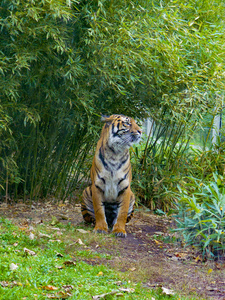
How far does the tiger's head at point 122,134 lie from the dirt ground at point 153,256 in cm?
98

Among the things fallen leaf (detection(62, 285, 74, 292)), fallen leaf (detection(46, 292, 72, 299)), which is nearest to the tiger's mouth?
fallen leaf (detection(62, 285, 74, 292))

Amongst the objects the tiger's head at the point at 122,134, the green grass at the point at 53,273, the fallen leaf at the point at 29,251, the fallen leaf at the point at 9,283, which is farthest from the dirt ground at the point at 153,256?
the tiger's head at the point at 122,134

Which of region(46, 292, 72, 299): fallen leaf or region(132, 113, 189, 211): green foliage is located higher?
region(132, 113, 189, 211): green foliage

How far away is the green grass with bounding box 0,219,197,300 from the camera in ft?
8.87

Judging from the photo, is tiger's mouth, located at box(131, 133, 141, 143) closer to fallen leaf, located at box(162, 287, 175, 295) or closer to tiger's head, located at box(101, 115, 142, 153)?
tiger's head, located at box(101, 115, 142, 153)

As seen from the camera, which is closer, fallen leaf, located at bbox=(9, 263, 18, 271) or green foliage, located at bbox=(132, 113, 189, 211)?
fallen leaf, located at bbox=(9, 263, 18, 271)

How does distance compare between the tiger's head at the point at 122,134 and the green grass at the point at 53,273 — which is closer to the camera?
the green grass at the point at 53,273

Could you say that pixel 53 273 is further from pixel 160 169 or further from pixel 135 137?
pixel 160 169

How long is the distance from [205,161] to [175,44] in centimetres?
188

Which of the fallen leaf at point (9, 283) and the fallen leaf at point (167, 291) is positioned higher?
the fallen leaf at point (167, 291)

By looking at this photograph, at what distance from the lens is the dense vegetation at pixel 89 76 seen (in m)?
4.30

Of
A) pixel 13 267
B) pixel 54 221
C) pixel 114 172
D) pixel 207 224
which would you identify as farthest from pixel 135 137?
pixel 13 267

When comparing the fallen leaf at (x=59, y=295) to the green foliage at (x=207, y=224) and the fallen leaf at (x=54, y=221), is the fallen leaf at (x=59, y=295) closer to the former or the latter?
the green foliage at (x=207, y=224)

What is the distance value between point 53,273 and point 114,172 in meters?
1.58
